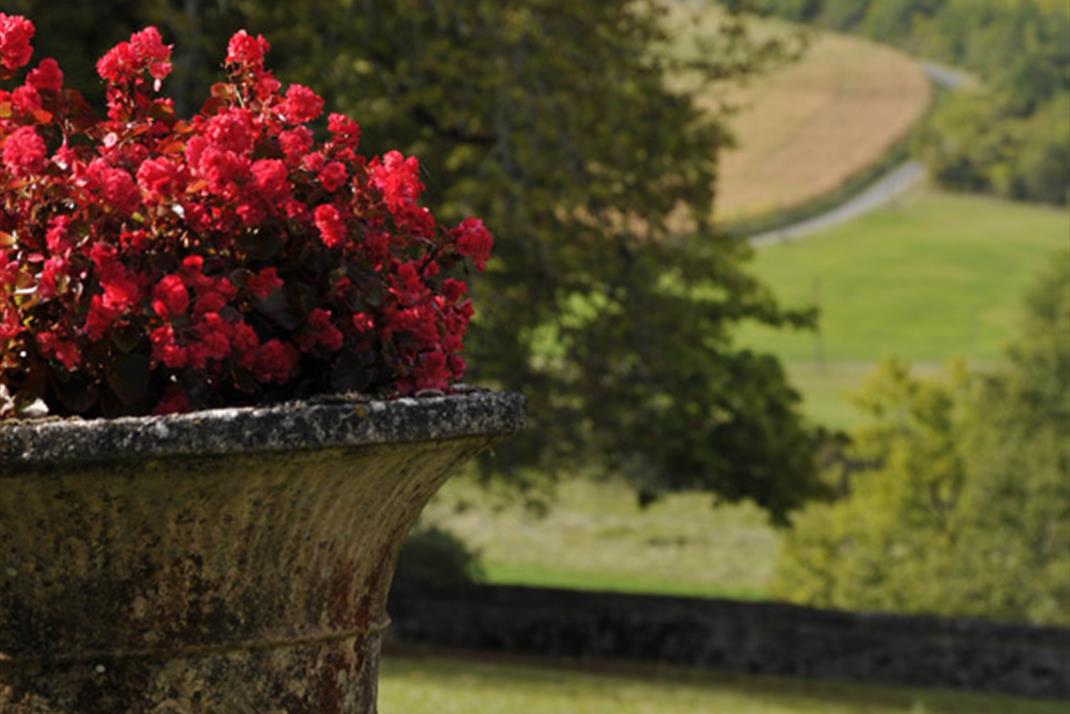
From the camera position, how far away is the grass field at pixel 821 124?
78250 mm

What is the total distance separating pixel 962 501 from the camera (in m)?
50.0

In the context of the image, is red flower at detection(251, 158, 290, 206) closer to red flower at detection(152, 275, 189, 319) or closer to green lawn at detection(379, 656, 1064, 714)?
red flower at detection(152, 275, 189, 319)

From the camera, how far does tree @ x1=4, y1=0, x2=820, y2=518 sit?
16719mm

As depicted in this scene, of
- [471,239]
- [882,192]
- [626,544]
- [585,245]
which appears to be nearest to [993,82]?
[882,192]

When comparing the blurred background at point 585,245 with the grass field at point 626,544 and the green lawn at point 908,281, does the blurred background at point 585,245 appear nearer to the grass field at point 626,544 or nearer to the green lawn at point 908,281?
the grass field at point 626,544

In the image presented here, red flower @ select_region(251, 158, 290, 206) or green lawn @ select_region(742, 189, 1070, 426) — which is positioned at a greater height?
red flower @ select_region(251, 158, 290, 206)

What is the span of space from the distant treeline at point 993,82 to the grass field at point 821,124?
6.50 feet

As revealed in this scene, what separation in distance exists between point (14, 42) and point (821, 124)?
7989 centimetres

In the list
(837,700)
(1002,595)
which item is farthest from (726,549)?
(837,700)

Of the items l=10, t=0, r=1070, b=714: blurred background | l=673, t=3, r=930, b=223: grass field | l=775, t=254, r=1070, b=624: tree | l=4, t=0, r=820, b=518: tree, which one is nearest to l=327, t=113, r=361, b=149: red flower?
l=10, t=0, r=1070, b=714: blurred background

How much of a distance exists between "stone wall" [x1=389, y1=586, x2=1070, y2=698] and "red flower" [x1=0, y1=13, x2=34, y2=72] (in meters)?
A: 12.7

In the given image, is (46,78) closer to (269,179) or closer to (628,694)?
(269,179)

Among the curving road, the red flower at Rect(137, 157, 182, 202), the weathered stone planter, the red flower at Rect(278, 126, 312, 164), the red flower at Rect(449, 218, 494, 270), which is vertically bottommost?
the curving road

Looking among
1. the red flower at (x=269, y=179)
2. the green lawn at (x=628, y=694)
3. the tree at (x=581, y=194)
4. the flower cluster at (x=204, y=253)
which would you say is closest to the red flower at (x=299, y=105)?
the flower cluster at (x=204, y=253)
